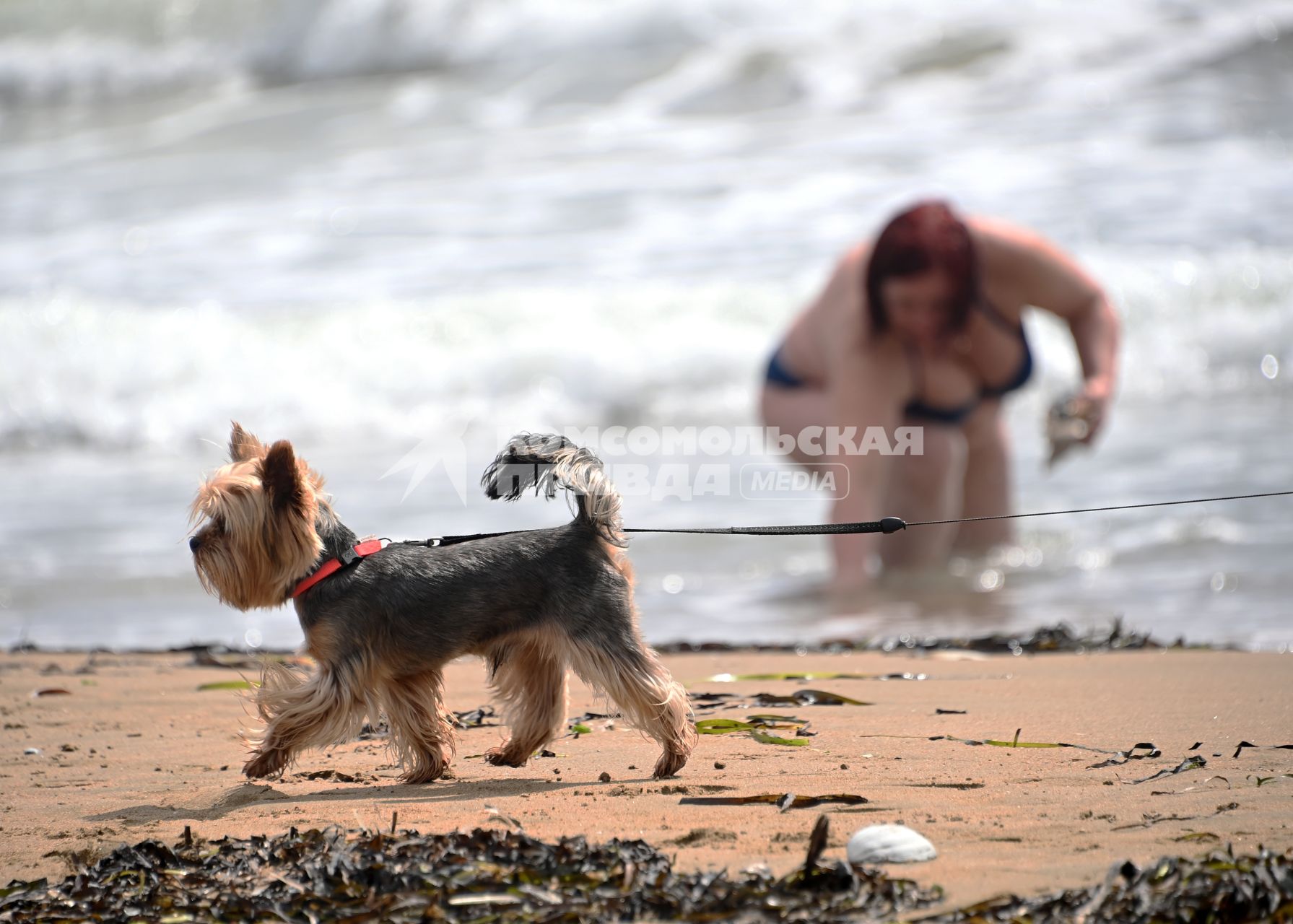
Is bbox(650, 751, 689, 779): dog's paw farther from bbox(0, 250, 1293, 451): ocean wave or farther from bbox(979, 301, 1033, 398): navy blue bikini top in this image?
bbox(0, 250, 1293, 451): ocean wave

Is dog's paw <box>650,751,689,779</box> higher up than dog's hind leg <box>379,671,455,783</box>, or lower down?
lower down

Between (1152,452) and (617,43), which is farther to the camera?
(617,43)

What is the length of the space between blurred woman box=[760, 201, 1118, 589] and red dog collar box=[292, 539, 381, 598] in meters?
4.42

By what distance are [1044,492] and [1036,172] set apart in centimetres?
1088

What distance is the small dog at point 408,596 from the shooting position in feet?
13.1

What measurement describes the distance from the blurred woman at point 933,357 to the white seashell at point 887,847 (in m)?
4.76

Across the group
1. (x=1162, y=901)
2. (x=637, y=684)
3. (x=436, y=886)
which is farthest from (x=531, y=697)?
(x=1162, y=901)

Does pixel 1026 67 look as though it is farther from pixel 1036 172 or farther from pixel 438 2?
pixel 438 2

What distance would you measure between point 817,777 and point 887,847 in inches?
33.4

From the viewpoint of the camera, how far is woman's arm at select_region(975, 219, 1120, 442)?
805cm

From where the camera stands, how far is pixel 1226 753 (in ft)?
13.3

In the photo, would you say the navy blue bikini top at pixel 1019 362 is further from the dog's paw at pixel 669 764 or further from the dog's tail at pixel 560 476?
the dog's paw at pixel 669 764

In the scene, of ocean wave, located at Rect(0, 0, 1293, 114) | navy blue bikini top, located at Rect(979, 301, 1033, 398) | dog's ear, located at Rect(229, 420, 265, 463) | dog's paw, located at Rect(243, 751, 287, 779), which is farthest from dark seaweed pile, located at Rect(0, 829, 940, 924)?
ocean wave, located at Rect(0, 0, 1293, 114)

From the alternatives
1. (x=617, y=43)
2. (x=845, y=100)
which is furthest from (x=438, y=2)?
(x=845, y=100)
